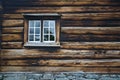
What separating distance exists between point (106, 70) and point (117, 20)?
1842mm

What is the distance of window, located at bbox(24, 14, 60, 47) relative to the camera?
11.4 m

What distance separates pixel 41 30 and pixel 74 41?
127cm

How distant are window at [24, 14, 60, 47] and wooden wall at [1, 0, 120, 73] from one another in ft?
0.61

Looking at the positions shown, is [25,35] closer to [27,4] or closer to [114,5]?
[27,4]

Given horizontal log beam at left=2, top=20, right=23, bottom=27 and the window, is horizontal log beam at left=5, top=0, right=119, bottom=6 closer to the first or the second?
the window

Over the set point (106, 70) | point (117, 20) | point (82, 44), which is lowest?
point (106, 70)

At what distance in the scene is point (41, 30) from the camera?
1150 cm

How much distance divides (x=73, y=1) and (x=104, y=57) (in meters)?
2.32

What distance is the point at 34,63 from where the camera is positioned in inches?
448

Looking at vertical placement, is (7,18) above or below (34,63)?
above

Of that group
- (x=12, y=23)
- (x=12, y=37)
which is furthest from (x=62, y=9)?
(x=12, y=37)

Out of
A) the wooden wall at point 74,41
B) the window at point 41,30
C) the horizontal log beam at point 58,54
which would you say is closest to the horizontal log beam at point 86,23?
the wooden wall at point 74,41

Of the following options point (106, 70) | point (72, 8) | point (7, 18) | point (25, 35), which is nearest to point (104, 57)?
point (106, 70)

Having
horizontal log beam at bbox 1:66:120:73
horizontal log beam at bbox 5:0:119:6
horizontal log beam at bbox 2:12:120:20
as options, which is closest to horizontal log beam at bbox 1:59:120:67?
horizontal log beam at bbox 1:66:120:73
